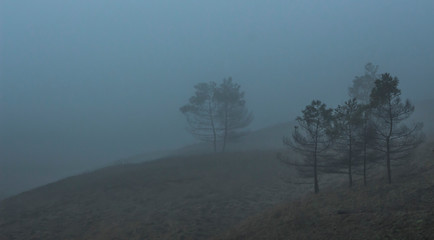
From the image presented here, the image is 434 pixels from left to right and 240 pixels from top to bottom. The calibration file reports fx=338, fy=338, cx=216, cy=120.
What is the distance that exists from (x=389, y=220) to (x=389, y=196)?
12.4ft

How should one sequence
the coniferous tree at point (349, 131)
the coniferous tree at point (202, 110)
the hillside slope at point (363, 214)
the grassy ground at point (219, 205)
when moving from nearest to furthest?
the hillside slope at point (363, 214) → the grassy ground at point (219, 205) → the coniferous tree at point (349, 131) → the coniferous tree at point (202, 110)

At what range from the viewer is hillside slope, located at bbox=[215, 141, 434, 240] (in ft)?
35.9

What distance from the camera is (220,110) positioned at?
44.3 meters

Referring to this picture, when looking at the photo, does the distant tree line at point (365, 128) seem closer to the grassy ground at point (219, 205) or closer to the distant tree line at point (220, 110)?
the grassy ground at point (219, 205)

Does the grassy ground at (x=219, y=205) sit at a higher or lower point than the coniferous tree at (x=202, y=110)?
lower

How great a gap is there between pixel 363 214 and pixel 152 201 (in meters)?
16.1

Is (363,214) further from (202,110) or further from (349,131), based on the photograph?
(202,110)

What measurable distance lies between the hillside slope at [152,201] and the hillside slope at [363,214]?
13.2 feet

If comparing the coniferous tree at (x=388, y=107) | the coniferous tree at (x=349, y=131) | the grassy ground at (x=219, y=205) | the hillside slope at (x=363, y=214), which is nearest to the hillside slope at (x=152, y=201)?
the grassy ground at (x=219, y=205)

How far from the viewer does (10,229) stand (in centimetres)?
2200

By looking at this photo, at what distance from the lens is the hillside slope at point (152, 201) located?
65.5 ft

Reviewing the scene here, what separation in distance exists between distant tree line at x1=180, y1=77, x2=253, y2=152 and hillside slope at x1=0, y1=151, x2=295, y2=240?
26.9 ft

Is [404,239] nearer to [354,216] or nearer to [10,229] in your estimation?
[354,216]

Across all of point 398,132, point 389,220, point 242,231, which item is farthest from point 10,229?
point 398,132
